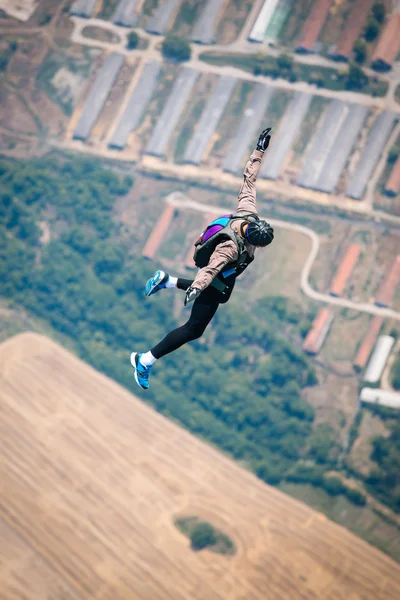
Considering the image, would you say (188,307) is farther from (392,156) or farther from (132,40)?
(132,40)

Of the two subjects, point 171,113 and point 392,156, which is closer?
point 392,156

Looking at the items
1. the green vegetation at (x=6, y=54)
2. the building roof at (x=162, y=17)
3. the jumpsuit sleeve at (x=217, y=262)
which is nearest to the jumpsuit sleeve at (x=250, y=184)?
the jumpsuit sleeve at (x=217, y=262)

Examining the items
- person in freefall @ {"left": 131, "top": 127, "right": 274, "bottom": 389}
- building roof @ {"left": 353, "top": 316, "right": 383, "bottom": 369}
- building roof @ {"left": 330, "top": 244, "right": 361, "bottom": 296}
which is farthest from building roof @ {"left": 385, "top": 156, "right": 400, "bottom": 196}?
person in freefall @ {"left": 131, "top": 127, "right": 274, "bottom": 389}

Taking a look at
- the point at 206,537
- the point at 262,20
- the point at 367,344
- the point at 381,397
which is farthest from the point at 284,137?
the point at 206,537

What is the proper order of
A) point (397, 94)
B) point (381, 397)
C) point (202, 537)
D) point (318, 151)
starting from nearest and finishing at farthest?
point (202, 537), point (381, 397), point (318, 151), point (397, 94)

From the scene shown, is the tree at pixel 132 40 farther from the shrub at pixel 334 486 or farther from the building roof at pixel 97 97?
the shrub at pixel 334 486

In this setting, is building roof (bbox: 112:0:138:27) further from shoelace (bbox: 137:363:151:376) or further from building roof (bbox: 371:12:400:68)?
shoelace (bbox: 137:363:151:376)

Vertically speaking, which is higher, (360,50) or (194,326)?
(360,50)
